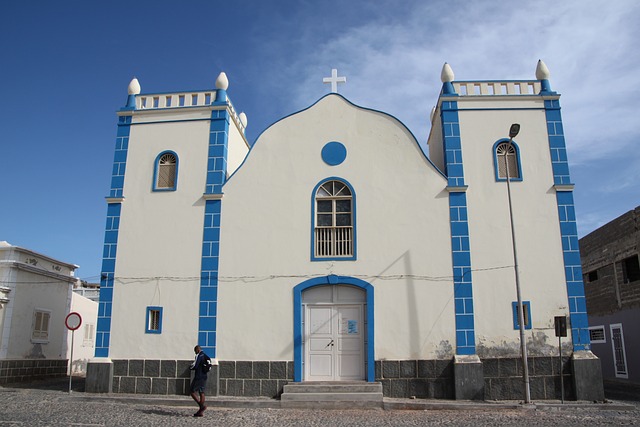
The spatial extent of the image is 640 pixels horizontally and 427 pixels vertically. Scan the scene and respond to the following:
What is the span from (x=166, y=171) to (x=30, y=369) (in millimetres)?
8398

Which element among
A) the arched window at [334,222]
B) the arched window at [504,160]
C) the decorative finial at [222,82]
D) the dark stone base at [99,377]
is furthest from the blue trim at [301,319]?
the decorative finial at [222,82]

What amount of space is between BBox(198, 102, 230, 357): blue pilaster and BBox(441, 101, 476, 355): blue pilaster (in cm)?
583

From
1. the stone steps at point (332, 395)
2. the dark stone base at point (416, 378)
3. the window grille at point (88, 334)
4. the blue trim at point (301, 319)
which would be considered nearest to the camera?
the stone steps at point (332, 395)

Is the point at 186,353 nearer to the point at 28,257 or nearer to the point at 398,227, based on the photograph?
the point at 398,227

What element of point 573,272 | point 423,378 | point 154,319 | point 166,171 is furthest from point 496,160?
point 154,319

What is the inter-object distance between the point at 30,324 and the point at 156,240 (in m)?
6.76

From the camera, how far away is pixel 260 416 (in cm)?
1112

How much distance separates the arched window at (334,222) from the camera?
13.6 metres

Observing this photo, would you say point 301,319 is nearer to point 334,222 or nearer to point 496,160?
point 334,222

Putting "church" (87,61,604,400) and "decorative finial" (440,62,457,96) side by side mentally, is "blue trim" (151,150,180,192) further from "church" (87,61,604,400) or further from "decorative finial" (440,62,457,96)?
"decorative finial" (440,62,457,96)

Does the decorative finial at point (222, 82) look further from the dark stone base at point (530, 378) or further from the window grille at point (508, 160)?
the dark stone base at point (530, 378)

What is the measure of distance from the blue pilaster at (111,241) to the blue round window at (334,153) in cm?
552

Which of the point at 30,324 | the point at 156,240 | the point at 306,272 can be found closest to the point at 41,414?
the point at 156,240

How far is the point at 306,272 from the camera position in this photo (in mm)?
13492
